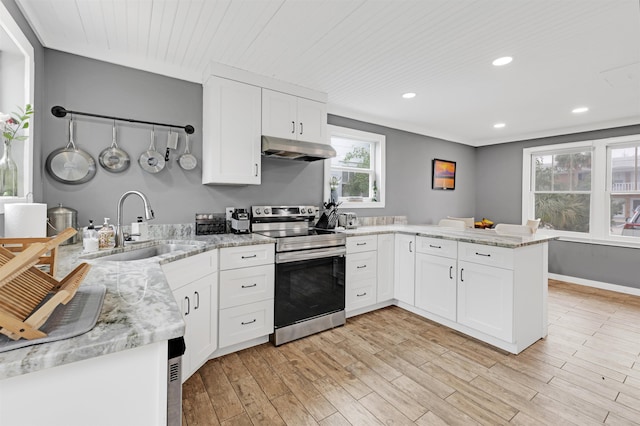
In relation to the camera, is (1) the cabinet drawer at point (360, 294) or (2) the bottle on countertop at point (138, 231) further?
(1) the cabinet drawer at point (360, 294)

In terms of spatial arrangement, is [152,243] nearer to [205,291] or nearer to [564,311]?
[205,291]

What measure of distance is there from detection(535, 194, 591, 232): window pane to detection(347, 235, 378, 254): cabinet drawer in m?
3.59

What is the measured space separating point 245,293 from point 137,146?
156cm

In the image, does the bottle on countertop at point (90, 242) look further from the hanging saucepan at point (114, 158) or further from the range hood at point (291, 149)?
the range hood at point (291, 149)

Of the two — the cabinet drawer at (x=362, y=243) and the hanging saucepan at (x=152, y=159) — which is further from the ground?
the hanging saucepan at (x=152, y=159)

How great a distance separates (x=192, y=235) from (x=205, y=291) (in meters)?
0.79

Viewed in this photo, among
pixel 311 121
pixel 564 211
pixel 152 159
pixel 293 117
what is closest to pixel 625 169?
pixel 564 211

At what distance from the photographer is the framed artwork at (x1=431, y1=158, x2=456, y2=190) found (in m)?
4.99

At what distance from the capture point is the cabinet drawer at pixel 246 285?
7.70 feet

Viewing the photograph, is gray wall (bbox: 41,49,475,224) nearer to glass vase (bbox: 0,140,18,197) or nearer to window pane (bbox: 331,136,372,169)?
window pane (bbox: 331,136,372,169)

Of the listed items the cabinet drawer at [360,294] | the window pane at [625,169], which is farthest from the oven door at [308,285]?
the window pane at [625,169]

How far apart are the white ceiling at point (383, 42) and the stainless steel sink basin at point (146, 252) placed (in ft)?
5.06

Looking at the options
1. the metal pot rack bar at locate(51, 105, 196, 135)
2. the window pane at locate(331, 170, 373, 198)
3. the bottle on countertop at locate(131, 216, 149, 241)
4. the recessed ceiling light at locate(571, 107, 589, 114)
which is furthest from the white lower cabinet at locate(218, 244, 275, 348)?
the recessed ceiling light at locate(571, 107, 589, 114)

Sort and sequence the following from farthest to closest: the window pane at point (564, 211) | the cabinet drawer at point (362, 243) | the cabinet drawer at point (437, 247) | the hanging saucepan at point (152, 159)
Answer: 1. the window pane at point (564, 211)
2. the cabinet drawer at point (362, 243)
3. the cabinet drawer at point (437, 247)
4. the hanging saucepan at point (152, 159)
